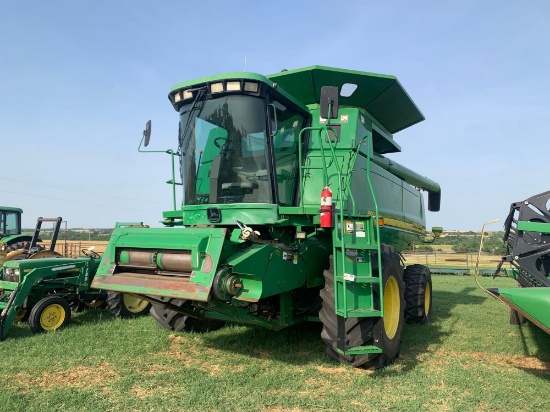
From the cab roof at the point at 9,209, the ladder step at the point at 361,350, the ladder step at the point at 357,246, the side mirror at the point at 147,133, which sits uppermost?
the side mirror at the point at 147,133

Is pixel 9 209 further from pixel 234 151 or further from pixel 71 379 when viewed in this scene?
pixel 234 151

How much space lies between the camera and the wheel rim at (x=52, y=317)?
638 cm

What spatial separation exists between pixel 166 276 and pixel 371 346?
7.14 feet

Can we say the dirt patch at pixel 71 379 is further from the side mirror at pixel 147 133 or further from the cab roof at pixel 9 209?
the cab roof at pixel 9 209

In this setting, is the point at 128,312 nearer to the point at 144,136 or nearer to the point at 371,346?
the point at 144,136

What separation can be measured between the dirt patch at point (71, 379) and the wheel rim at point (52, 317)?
80.9 inches

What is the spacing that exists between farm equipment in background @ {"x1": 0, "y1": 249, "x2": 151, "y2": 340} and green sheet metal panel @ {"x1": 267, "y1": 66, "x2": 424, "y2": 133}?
4310mm

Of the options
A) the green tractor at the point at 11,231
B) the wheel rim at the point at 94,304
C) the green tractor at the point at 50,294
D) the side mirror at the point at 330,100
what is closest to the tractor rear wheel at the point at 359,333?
the side mirror at the point at 330,100

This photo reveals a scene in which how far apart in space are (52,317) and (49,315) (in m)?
0.06

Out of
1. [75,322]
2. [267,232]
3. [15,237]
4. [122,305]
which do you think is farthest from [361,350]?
[15,237]

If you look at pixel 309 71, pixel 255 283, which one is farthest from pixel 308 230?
pixel 309 71

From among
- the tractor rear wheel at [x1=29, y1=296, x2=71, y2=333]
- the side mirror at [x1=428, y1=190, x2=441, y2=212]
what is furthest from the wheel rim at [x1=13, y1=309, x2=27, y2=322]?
the side mirror at [x1=428, y1=190, x2=441, y2=212]

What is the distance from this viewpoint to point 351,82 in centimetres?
618

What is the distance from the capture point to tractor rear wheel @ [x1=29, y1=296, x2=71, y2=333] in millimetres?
6223
